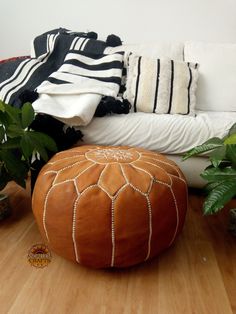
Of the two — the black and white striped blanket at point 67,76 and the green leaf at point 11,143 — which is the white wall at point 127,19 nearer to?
the black and white striped blanket at point 67,76

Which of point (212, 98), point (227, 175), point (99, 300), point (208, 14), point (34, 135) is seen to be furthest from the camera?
point (208, 14)

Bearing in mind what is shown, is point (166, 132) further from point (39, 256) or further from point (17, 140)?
point (39, 256)

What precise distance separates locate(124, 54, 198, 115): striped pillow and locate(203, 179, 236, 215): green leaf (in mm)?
638

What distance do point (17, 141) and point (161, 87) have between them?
848 mm

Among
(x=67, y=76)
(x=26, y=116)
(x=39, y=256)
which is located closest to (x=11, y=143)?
(x=26, y=116)

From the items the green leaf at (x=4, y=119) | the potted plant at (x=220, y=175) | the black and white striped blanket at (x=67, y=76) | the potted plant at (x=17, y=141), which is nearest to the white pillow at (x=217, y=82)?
the black and white striped blanket at (x=67, y=76)

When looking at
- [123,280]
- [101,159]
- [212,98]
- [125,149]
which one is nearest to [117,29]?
[212,98]

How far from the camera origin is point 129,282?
0.95m

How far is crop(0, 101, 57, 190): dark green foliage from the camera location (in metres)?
1.10

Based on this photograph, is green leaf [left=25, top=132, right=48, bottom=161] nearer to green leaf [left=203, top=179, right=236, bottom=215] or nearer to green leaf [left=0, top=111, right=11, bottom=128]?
green leaf [left=0, top=111, right=11, bottom=128]

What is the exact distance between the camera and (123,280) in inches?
37.9

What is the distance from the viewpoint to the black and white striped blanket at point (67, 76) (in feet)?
4.39

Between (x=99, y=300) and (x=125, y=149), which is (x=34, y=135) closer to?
(x=125, y=149)

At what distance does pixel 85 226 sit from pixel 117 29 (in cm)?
174
